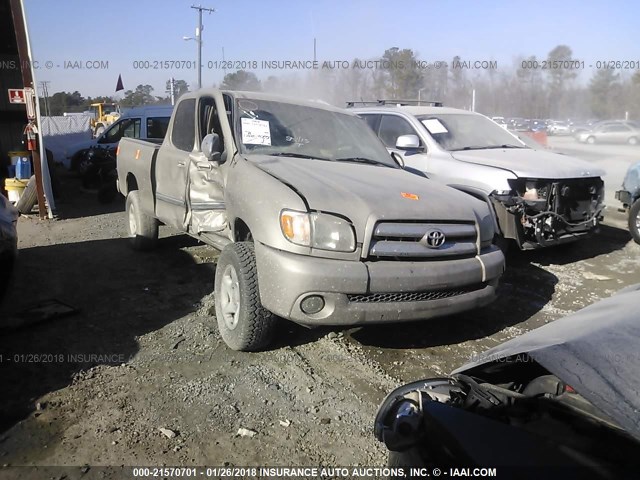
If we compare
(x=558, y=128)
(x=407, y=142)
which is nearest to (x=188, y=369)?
(x=407, y=142)

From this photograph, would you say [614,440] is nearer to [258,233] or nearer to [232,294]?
[258,233]

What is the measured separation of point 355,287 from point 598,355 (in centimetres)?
170

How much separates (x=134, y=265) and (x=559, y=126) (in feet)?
117

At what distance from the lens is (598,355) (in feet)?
5.33

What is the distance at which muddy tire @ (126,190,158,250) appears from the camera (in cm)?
619

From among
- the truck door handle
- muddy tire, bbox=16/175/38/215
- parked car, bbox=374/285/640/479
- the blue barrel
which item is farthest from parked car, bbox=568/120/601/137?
parked car, bbox=374/285/640/479

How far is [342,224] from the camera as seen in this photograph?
3295mm

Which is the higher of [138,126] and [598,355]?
[138,126]

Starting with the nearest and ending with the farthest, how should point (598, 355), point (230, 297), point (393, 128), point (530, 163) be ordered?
1. point (598, 355)
2. point (230, 297)
3. point (530, 163)
4. point (393, 128)

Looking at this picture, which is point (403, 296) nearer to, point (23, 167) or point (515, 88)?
point (23, 167)

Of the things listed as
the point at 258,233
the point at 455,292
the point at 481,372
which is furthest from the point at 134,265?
the point at 481,372

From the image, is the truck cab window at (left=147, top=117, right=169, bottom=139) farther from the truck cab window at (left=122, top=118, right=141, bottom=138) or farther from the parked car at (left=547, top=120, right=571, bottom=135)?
the parked car at (left=547, top=120, right=571, bottom=135)

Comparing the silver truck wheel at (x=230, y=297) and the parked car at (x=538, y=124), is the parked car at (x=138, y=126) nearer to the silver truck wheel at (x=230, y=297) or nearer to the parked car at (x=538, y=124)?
the silver truck wheel at (x=230, y=297)

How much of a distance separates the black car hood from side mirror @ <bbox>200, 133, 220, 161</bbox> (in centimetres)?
285
